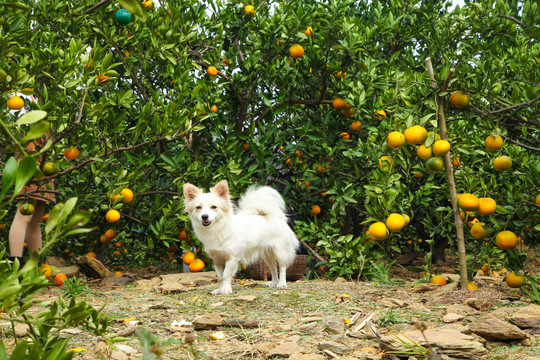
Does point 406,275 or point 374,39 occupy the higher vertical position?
point 374,39

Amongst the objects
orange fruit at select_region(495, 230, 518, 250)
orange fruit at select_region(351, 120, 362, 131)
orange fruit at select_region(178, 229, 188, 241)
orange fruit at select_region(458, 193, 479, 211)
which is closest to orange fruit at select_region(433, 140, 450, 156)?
orange fruit at select_region(458, 193, 479, 211)

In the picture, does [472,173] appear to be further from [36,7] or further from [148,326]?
[36,7]

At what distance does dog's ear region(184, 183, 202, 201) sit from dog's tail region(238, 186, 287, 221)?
22.9 inches

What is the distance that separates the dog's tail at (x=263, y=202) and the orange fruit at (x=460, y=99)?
209 centimetres

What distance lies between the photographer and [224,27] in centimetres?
602

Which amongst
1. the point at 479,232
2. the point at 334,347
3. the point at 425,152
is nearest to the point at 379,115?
the point at 425,152

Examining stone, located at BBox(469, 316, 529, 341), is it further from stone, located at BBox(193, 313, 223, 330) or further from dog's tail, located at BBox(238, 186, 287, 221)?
dog's tail, located at BBox(238, 186, 287, 221)

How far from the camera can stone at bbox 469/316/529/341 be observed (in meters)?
2.60

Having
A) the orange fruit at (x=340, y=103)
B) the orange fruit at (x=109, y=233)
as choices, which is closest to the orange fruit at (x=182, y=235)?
the orange fruit at (x=109, y=233)

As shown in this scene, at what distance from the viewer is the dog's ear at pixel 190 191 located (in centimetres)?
489

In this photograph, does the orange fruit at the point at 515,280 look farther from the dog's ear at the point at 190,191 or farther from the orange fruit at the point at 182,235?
the orange fruit at the point at 182,235

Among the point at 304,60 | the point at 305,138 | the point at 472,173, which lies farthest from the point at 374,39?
the point at 472,173

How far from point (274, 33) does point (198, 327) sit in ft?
11.9

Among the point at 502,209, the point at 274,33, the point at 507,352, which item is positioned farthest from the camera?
the point at 274,33
